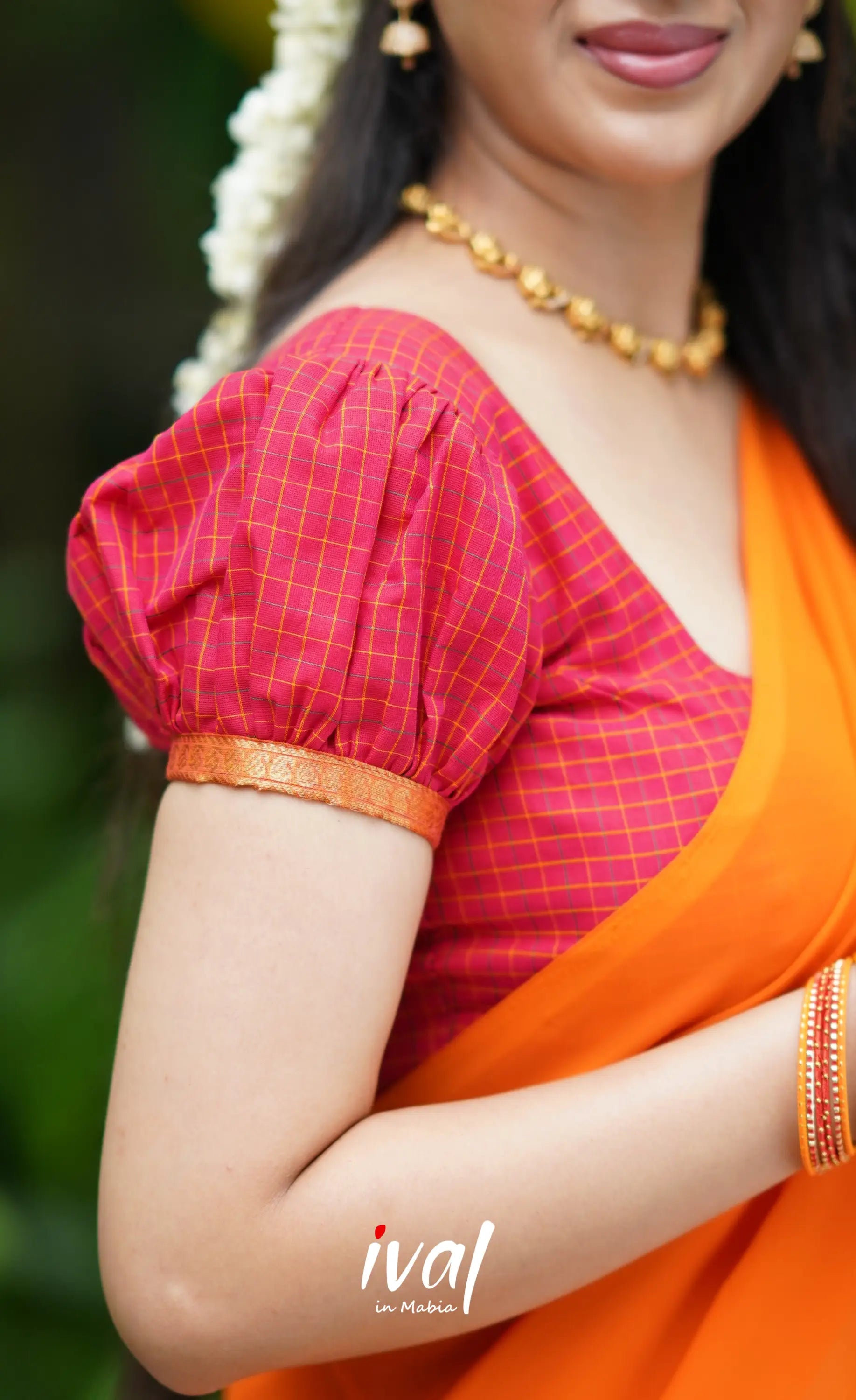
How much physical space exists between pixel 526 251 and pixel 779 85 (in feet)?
1.16

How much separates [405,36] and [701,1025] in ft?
2.20

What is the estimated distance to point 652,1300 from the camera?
78 cm

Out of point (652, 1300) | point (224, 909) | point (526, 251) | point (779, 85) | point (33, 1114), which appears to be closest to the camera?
point (224, 909)

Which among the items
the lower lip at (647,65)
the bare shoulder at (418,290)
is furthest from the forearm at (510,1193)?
the lower lip at (647,65)

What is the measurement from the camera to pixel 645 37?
32.3 inches

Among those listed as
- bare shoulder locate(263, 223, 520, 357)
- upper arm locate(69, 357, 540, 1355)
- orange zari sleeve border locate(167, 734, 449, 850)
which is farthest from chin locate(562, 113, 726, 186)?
orange zari sleeve border locate(167, 734, 449, 850)

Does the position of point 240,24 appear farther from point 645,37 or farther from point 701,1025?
point 701,1025

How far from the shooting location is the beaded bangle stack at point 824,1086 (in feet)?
2.25

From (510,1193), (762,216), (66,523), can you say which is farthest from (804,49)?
(66,523)

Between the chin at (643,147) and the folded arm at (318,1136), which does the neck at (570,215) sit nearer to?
the chin at (643,147)

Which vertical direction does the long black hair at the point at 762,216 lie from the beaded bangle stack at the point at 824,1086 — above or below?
above

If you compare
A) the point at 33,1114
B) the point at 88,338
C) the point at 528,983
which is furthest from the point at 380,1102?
the point at 88,338

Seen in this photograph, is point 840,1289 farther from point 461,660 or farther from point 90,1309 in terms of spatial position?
point 90,1309

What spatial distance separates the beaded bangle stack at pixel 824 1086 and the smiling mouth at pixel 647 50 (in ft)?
1.80
